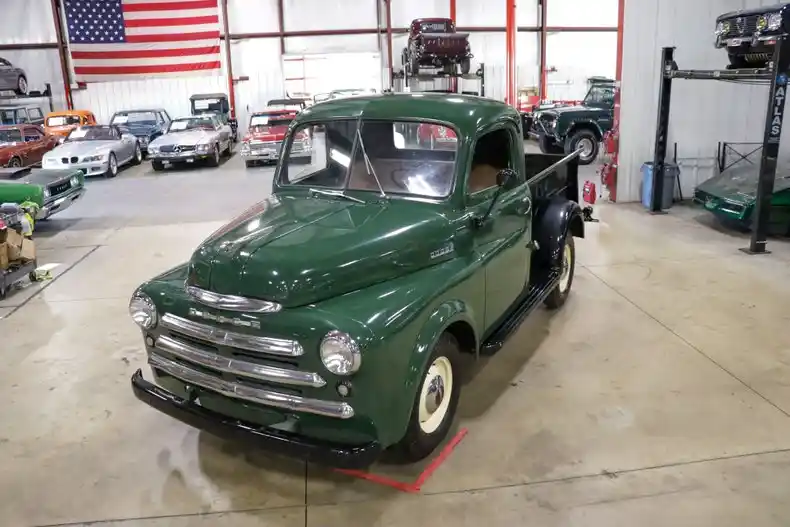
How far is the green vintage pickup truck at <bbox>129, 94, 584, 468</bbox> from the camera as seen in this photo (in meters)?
3.03

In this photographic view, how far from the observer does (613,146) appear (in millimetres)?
10375

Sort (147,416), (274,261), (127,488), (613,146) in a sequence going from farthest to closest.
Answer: (613,146)
(147,416)
(127,488)
(274,261)

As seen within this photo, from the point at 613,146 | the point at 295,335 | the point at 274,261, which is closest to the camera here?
the point at 295,335

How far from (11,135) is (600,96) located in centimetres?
1425

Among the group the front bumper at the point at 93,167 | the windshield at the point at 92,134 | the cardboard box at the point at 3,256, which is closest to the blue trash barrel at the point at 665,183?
the cardboard box at the point at 3,256

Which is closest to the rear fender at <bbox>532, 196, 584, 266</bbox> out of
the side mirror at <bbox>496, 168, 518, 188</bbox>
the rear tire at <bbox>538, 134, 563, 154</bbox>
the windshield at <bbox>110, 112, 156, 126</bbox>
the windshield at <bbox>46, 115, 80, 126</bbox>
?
the side mirror at <bbox>496, 168, 518, 188</bbox>

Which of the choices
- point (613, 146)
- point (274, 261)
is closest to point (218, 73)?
point (613, 146)

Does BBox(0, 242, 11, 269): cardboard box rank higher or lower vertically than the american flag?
lower

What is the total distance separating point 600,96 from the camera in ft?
51.6

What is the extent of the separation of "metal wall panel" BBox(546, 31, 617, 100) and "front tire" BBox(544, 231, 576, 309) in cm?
1831

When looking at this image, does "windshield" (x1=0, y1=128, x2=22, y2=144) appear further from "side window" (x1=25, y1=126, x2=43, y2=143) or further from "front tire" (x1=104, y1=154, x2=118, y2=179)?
"front tire" (x1=104, y1=154, x2=118, y2=179)

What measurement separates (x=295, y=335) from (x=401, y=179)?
1463 mm

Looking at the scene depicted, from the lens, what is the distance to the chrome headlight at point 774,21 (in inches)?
272

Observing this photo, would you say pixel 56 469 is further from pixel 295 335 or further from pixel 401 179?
pixel 401 179
